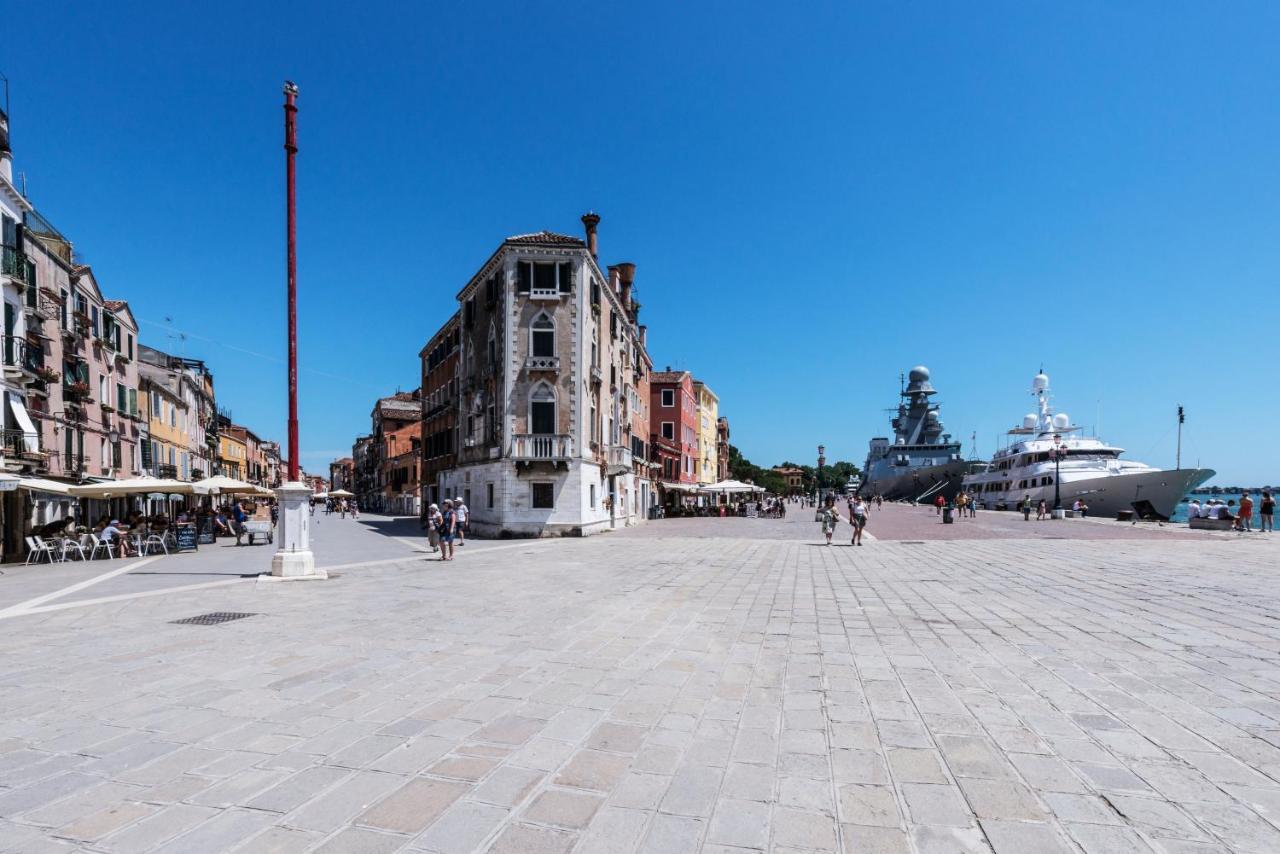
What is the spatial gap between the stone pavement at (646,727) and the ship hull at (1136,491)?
144 feet

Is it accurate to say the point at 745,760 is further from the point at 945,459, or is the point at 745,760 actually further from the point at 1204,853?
the point at 945,459

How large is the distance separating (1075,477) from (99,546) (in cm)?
6019

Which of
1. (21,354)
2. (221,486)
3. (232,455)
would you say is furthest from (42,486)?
(232,455)

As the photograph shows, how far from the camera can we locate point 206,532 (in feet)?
83.4

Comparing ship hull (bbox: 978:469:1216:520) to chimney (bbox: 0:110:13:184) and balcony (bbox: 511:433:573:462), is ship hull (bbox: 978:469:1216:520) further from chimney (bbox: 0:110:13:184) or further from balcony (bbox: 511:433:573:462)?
chimney (bbox: 0:110:13:184)

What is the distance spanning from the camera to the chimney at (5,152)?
1886cm

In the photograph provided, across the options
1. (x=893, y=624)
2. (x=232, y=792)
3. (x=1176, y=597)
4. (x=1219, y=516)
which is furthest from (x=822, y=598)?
(x=1219, y=516)

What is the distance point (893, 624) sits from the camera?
8711mm

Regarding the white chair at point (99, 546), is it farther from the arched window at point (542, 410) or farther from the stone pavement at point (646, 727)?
the arched window at point (542, 410)

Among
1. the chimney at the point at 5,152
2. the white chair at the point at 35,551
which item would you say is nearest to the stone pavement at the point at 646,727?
the white chair at the point at 35,551

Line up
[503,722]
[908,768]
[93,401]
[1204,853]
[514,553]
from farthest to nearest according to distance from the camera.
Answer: [93,401], [514,553], [503,722], [908,768], [1204,853]

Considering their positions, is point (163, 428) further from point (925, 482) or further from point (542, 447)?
point (925, 482)

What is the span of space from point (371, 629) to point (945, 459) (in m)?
94.3

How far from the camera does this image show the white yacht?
45.4 metres
